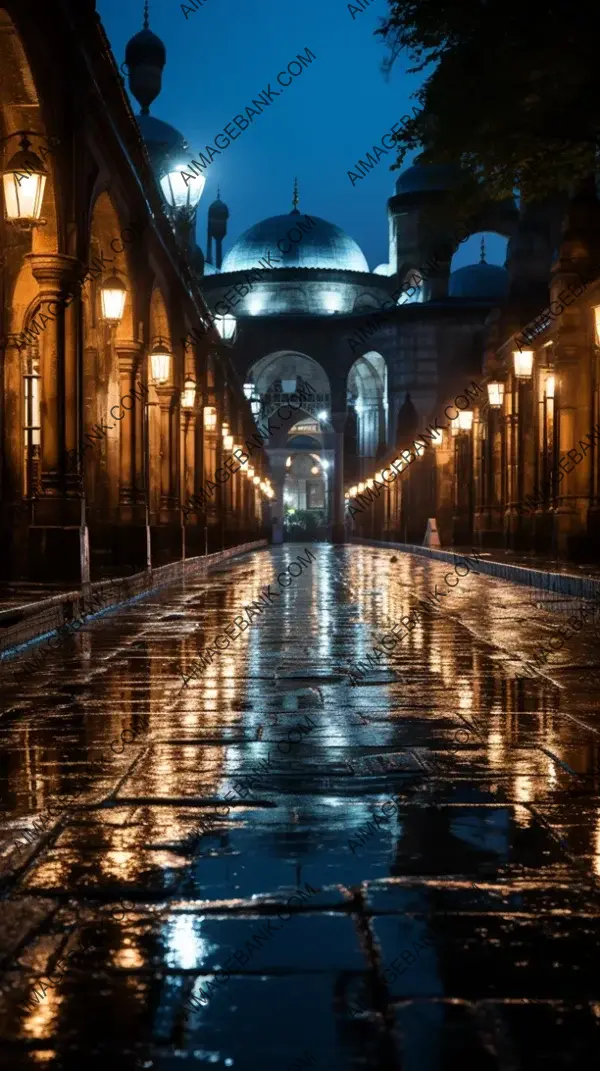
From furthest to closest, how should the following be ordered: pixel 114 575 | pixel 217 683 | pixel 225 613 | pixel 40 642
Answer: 1. pixel 114 575
2. pixel 225 613
3. pixel 40 642
4. pixel 217 683

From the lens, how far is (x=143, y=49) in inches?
1879

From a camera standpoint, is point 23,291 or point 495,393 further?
point 495,393

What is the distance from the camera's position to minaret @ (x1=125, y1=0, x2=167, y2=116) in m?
47.5

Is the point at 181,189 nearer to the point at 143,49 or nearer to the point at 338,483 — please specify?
the point at 143,49

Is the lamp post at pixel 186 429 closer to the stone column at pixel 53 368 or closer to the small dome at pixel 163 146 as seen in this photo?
the small dome at pixel 163 146

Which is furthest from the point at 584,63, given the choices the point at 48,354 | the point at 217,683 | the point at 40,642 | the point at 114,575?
the point at 217,683

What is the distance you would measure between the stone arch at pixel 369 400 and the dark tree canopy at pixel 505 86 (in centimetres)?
6771

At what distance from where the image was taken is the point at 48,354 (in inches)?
611

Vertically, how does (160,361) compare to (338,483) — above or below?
above

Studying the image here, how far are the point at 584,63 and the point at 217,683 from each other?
10.9 metres

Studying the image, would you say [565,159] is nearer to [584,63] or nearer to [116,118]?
[584,63]

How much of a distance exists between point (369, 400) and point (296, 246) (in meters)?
12.0

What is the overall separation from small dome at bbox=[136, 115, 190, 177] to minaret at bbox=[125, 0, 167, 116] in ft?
6.17

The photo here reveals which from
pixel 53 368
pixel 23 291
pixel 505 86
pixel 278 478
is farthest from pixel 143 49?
pixel 278 478
